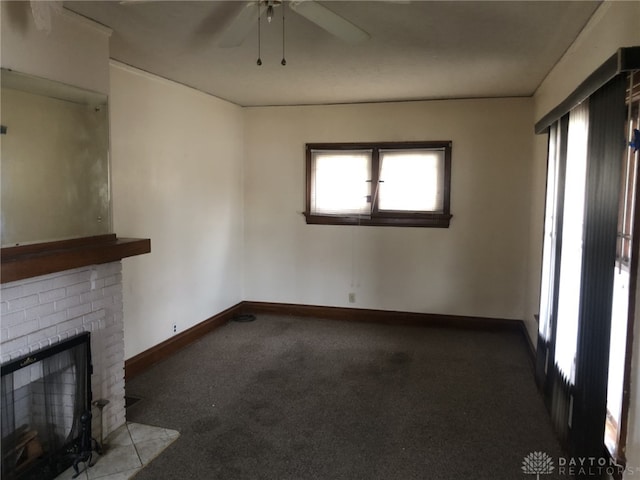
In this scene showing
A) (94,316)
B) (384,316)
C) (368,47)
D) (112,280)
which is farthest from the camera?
(384,316)

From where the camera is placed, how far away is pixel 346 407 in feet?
9.91

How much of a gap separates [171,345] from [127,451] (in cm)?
148

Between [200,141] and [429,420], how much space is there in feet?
10.4

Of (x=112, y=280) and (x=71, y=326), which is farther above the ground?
(x=112, y=280)

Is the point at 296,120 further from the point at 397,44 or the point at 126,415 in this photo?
the point at 126,415

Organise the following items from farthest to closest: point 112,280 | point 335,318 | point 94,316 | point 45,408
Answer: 1. point 335,318
2. point 112,280
3. point 94,316
4. point 45,408

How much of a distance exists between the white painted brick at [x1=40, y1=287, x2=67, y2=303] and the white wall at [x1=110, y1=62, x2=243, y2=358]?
1.05 metres

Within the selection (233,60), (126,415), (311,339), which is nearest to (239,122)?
(233,60)

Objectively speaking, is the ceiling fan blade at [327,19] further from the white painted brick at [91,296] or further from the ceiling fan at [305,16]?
the white painted brick at [91,296]

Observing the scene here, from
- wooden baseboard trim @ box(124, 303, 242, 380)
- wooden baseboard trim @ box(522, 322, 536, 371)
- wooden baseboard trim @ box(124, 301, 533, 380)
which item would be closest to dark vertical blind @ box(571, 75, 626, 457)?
wooden baseboard trim @ box(522, 322, 536, 371)

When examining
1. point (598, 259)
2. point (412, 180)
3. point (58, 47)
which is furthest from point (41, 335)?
point (412, 180)

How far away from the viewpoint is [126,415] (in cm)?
290

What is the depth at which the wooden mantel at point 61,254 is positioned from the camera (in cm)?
195

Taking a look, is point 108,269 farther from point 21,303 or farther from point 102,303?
point 21,303
